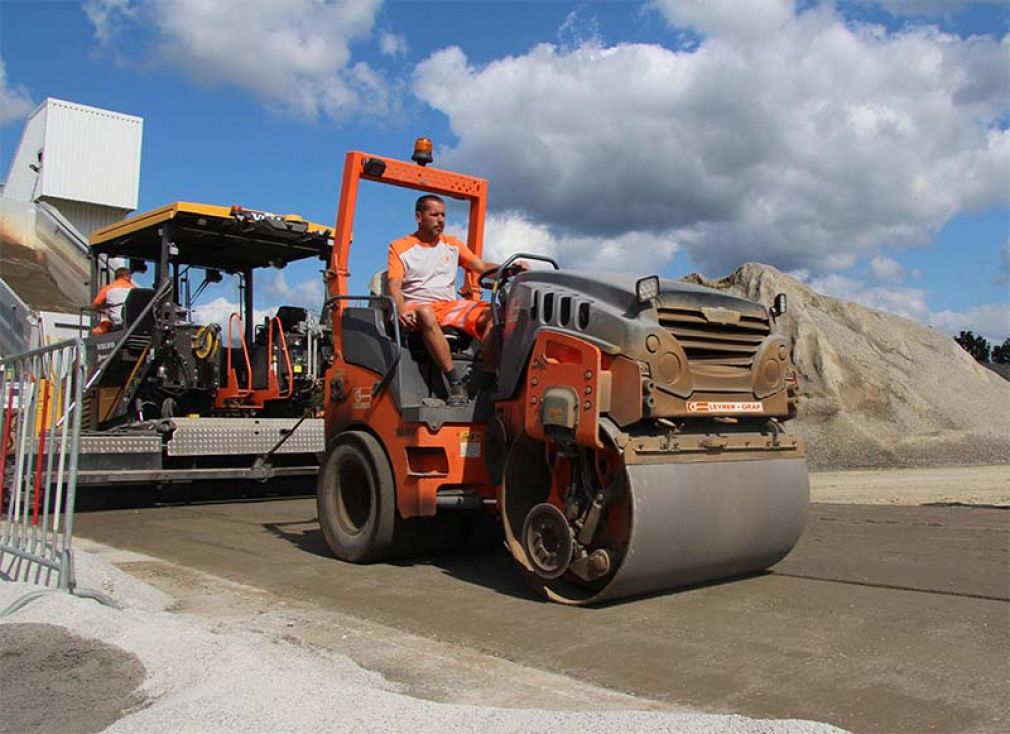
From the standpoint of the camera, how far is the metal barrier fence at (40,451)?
5.27 m

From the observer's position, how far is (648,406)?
486 cm

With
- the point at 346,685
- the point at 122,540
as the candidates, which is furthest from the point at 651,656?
the point at 122,540

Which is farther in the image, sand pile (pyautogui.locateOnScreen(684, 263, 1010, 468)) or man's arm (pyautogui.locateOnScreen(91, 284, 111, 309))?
sand pile (pyautogui.locateOnScreen(684, 263, 1010, 468))

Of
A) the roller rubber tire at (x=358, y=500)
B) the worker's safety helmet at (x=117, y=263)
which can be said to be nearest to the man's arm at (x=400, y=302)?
the roller rubber tire at (x=358, y=500)

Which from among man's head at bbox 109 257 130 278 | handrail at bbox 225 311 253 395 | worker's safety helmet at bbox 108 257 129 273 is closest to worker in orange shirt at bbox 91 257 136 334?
man's head at bbox 109 257 130 278

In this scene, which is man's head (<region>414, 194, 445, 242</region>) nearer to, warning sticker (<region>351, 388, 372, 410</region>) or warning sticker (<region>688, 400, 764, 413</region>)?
warning sticker (<region>351, 388, 372, 410</region>)

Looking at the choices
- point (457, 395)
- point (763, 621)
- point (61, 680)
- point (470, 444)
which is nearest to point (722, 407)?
point (763, 621)

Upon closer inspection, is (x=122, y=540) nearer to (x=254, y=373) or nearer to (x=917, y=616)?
(x=254, y=373)

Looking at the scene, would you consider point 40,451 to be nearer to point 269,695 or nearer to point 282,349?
point 269,695

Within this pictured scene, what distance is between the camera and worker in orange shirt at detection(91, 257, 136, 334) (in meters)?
11.0

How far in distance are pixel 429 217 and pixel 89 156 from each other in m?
19.6

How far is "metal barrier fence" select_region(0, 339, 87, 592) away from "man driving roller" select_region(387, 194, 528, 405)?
6.87ft

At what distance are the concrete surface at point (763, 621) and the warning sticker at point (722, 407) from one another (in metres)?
1.04

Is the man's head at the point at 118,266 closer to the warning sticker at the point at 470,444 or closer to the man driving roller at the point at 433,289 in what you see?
the man driving roller at the point at 433,289
